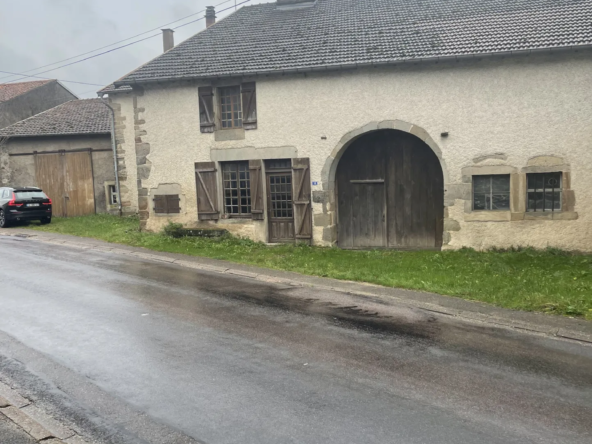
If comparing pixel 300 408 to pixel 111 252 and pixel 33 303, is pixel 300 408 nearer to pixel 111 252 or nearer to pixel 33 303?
pixel 33 303

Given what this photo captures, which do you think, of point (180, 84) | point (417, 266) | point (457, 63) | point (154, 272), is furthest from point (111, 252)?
point (457, 63)

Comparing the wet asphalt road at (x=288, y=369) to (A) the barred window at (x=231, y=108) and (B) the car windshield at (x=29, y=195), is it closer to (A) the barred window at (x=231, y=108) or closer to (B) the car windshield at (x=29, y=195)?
(A) the barred window at (x=231, y=108)

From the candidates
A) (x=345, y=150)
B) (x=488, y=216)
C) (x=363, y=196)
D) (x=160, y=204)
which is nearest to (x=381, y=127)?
(x=345, y=150)

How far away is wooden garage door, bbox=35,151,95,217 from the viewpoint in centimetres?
2388

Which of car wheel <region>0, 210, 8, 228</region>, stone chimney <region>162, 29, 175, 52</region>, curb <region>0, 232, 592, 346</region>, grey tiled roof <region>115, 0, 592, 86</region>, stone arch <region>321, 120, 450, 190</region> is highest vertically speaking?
stone chimney <region>162, 29, 175, 52</region>

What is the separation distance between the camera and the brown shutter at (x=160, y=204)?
54.2 feet

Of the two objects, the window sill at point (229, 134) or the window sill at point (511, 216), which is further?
the window sill at point (229, 134)

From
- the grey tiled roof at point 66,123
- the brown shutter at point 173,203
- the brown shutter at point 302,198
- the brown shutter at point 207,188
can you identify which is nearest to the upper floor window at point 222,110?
the brown shutter at point 207,188

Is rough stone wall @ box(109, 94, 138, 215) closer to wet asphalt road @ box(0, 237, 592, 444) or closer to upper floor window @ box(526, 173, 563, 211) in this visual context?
wet asphalt road @ box(0, 237, 592, 444)

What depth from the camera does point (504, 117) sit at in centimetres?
1319

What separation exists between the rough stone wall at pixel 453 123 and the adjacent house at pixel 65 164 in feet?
30.1

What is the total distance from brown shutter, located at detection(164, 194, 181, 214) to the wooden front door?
2.90 meters

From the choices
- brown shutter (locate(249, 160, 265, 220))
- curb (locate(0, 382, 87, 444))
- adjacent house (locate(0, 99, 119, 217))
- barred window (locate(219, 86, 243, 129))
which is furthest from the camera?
adjacent house (locate(0, 99, 119, 217))

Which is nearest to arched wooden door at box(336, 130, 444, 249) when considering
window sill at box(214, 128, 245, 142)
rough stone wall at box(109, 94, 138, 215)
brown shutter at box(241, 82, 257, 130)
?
brown shutter at box(241, 82, 257, 130)
